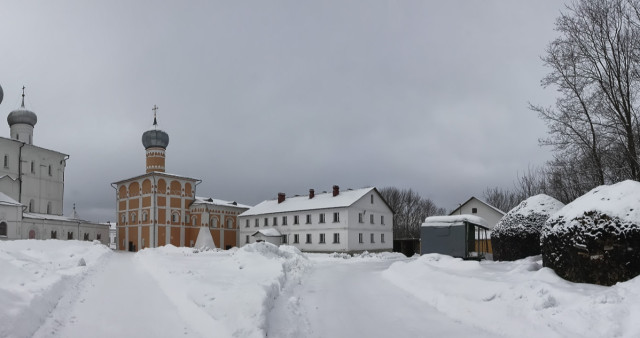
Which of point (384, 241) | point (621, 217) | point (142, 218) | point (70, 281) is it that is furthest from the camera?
point (142, 218)

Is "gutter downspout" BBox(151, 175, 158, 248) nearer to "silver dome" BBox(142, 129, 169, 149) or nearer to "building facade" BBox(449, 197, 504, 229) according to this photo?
"silver dome" BBox(142, 129, 169, 149)

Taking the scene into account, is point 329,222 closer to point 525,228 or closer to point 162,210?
point 162,210

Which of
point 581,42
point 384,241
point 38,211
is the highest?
point 581,42

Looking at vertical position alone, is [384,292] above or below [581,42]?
below

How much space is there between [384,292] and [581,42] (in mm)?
13519

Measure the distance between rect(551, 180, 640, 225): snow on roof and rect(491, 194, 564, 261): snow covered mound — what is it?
6.65 meters

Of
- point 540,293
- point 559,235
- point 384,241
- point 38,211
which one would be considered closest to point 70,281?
point 540,293

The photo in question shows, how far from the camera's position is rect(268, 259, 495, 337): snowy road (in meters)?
7.84

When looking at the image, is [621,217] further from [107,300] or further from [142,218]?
[142,218]

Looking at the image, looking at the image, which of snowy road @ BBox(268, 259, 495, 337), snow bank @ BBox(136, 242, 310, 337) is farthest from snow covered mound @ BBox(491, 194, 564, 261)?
snow bank @ BBox(136, 242, 310, 337)

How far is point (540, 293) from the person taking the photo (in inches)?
354

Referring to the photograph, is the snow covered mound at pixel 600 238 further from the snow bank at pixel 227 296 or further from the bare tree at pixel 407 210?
the bare tree at pixel 407 210

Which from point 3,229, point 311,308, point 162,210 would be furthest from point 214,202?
point 311,308

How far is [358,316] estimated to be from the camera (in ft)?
30.5
